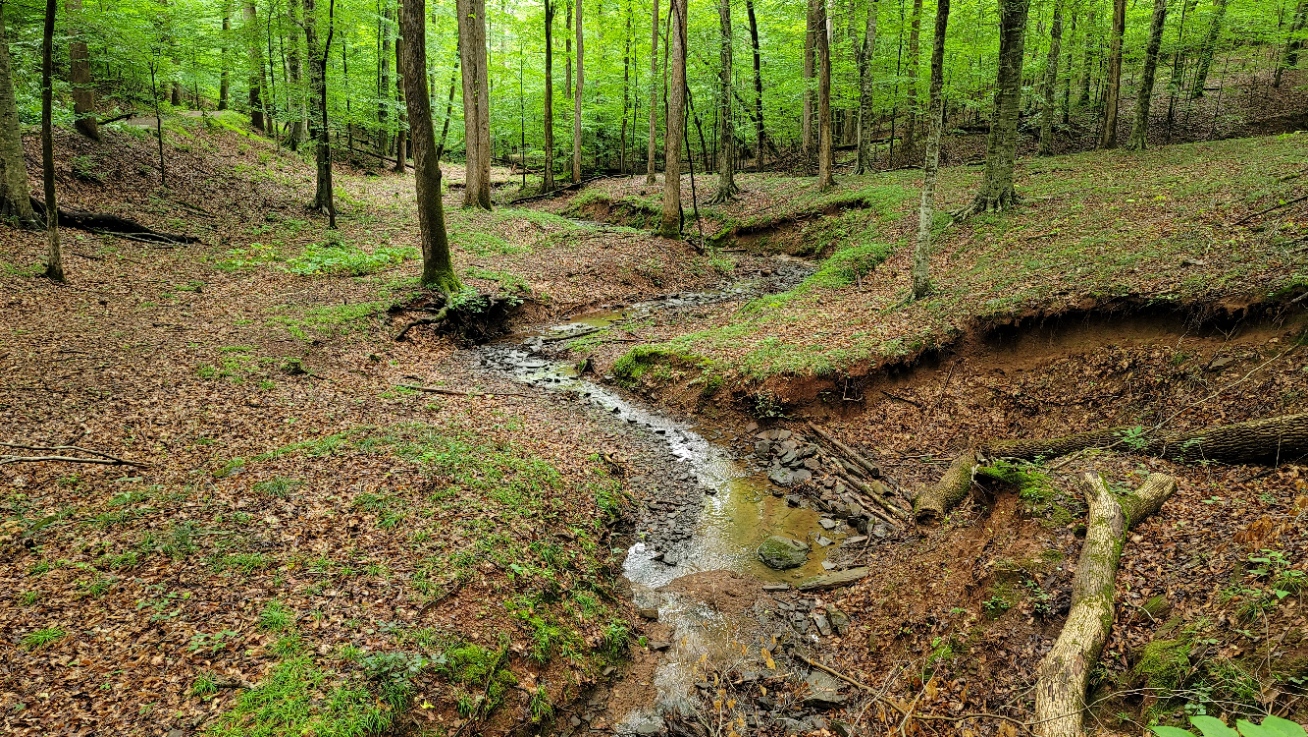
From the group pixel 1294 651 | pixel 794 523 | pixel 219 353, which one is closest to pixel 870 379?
pixel 794 523

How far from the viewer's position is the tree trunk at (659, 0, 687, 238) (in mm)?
19016

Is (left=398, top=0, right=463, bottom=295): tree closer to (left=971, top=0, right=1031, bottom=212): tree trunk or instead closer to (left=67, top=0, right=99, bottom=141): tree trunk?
(left=67, top=0, right=99, bottom=141): tree trunk

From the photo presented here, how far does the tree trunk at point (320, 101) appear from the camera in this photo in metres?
17.8

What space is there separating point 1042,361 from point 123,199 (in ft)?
74.5

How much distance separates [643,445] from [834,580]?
419cm

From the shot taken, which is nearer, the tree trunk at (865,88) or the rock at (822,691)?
the rock at (822,691)

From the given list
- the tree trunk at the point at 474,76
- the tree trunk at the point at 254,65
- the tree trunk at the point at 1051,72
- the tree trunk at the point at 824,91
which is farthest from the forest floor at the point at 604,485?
the tree trunk at the point at 474,76

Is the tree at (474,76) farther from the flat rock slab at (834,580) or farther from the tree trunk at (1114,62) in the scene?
the tree trunk at (1114,62)

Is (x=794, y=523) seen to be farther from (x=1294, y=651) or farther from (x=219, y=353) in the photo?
(x=219, y=353)

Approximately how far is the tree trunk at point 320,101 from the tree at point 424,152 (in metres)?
4.92

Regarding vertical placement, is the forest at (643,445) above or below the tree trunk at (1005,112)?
below

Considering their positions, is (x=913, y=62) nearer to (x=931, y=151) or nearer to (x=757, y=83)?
(x=757, y=83)

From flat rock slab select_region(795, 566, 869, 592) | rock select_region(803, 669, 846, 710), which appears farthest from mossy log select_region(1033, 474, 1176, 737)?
flat rock slab select_region(795, 566, 869, 592)

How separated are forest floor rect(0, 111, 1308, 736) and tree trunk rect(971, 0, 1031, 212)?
84 centimetres
